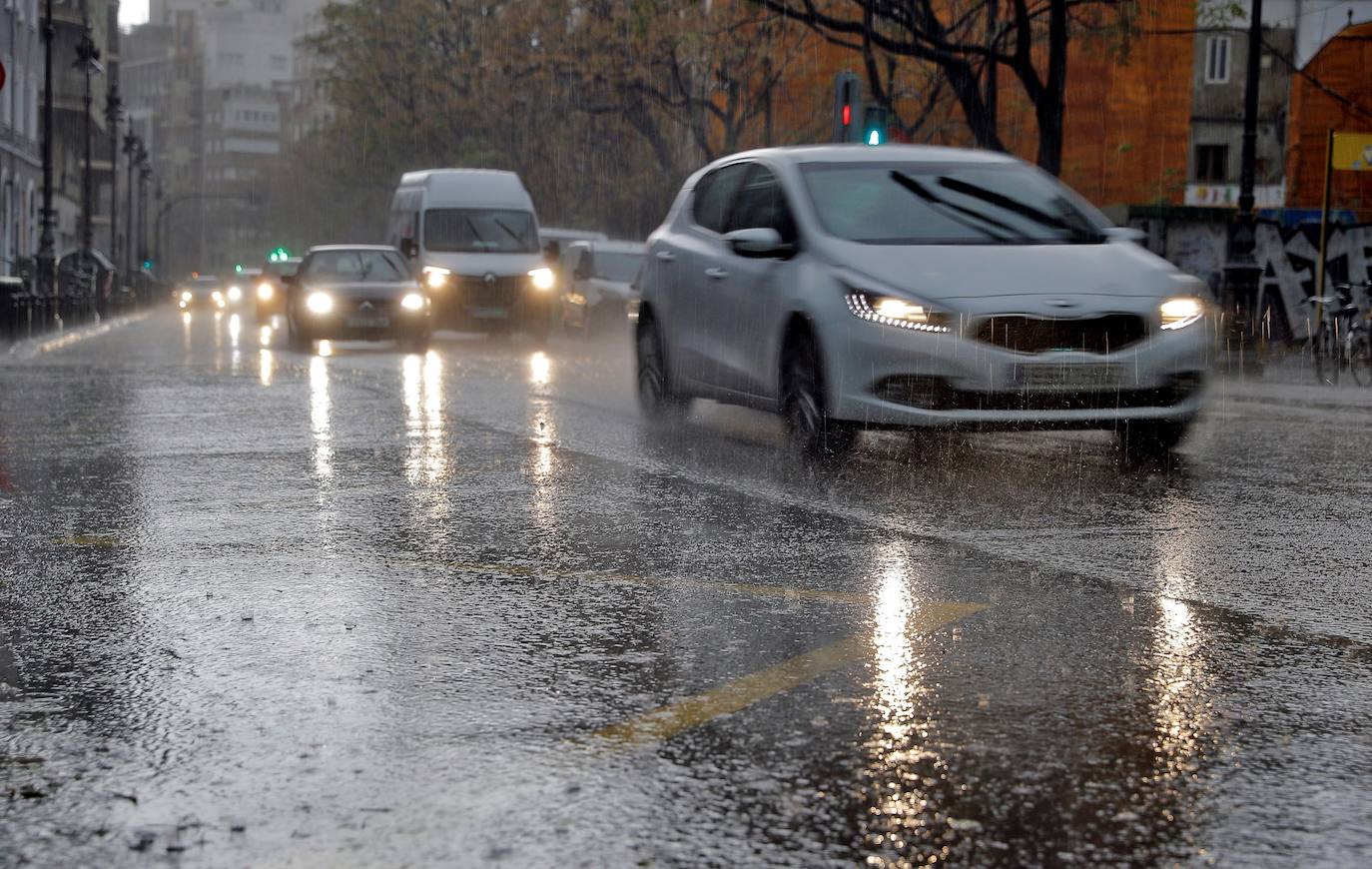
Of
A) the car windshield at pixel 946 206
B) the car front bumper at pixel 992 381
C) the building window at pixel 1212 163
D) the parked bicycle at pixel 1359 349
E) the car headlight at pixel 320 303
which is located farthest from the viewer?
the building window at pixel 1212 163

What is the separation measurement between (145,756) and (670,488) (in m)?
5.24

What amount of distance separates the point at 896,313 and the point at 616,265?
25.5m

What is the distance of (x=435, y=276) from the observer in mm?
30766

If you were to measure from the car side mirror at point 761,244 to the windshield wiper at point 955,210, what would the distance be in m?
0.81

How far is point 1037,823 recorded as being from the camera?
12.8 feet

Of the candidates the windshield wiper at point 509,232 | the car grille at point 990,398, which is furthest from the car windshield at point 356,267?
the car grille at point 990,398

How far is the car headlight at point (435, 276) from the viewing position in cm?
3064

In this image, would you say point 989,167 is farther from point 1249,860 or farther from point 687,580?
point 1249,860

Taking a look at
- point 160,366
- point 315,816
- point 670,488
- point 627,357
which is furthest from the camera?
point 627,357

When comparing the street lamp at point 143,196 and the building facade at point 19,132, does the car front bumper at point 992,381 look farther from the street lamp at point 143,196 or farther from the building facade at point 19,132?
the street lamp at point 143,196

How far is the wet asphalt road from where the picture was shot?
12.7 feet

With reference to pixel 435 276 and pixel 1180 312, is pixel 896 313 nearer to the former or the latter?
pixel 1180 312

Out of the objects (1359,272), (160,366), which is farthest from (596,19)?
(160,366)

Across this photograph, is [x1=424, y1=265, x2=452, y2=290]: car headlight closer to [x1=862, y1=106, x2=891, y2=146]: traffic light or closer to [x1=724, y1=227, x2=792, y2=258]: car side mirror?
[x1=862, y1=106, x2=891, y2=146]: traffic light
